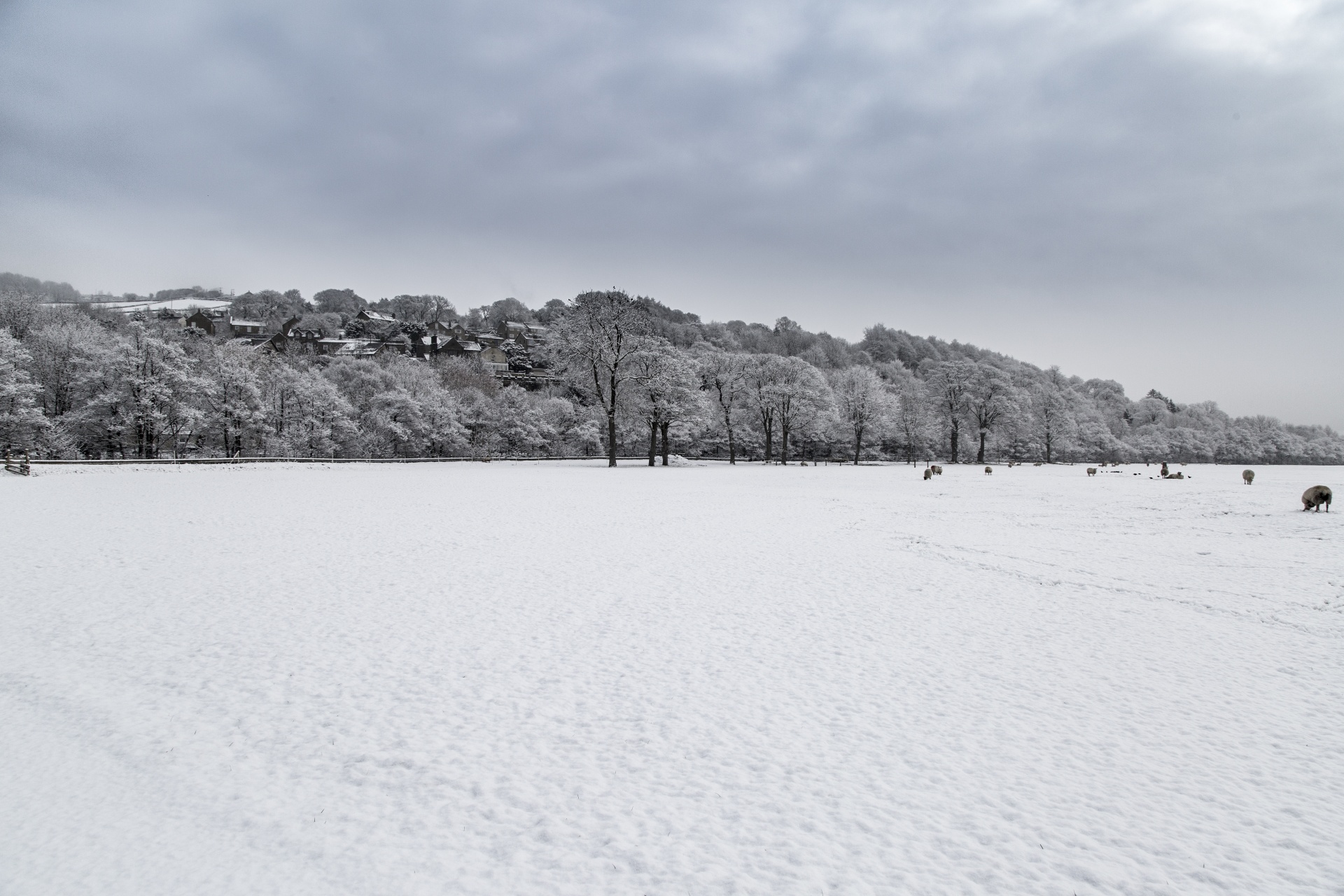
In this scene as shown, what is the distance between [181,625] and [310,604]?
4.67 feet

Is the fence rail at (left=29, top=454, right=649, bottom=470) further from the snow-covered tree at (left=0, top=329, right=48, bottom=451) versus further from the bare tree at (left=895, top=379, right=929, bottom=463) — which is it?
the bare tree at (left=895, top=379, right=929, bottom=463)

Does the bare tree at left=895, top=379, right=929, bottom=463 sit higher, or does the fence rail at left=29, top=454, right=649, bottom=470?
the bare tree at left=895, top=379, right=929, bottom=463

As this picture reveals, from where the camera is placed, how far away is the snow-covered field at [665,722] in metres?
3.67

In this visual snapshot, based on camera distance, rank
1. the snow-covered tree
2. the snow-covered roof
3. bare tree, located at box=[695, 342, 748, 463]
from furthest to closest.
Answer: the snow-covered roof, bare tree, located at box=[695, 342, 748, 463], the snow-covered tree

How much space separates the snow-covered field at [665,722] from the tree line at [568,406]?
117 ft

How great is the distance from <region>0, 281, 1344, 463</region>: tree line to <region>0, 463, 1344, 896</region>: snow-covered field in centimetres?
3576

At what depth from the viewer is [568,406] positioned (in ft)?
218

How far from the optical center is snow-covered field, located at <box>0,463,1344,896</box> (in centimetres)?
367

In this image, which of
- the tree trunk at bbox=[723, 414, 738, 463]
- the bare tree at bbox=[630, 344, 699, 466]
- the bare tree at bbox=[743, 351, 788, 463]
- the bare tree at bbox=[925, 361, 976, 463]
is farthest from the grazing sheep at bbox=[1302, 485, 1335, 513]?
the bare tree at bbox=[925, 361, 976, 463]

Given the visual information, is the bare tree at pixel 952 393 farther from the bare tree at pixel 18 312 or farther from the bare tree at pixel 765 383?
the bare tree at pixel 18 312

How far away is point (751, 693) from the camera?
5.93 m

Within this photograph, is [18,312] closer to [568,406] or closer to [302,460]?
[302,460]

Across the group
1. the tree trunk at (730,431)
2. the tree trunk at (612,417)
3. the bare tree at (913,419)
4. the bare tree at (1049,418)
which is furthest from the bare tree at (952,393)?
the tree trunk at (612,417)

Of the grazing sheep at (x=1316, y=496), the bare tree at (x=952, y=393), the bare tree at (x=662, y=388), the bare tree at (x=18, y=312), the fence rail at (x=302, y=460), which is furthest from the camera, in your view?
the bare tree at (x=952, y=393)
